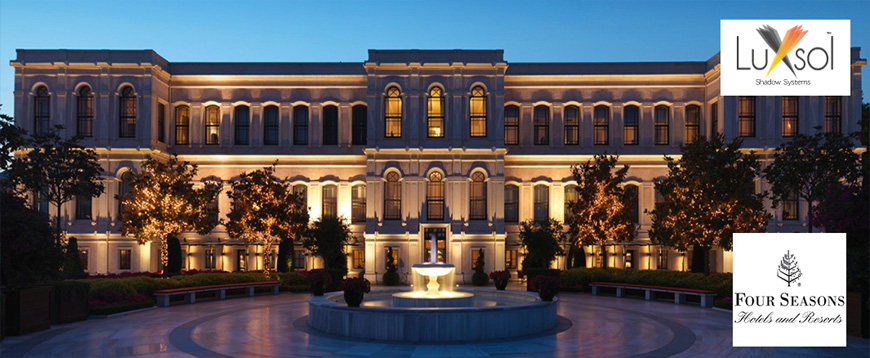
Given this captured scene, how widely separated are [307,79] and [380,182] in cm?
919

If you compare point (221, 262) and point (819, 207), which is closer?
→ point (819, 207)

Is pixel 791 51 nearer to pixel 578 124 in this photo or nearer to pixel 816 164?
pixel 816 164

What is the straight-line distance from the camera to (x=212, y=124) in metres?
43.0

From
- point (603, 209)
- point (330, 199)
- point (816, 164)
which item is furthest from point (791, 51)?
point (330, 199)

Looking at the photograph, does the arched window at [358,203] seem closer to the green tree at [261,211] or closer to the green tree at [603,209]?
the green tree at [261,211]

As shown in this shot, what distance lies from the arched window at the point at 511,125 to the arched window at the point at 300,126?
13.3m

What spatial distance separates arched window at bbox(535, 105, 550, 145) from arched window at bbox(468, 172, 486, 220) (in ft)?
18.8

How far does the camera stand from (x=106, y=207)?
1529 inches

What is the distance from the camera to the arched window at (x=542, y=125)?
4291cm

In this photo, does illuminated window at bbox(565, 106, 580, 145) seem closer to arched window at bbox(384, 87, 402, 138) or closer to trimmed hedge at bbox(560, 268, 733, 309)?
trimmed hedge at bbox(560, 268, 733, 309)

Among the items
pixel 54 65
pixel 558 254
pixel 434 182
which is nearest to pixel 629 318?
pixel 558 254

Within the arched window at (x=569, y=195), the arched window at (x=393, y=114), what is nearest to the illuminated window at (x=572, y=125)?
the arched window at (x=569, y=195)

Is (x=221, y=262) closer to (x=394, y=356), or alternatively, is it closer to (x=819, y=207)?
(x=394, y=356)

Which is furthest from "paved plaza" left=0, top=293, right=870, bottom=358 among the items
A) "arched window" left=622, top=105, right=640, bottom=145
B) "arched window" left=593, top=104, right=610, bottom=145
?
"arched window" left=622, top=105, right=640, bottom=145
